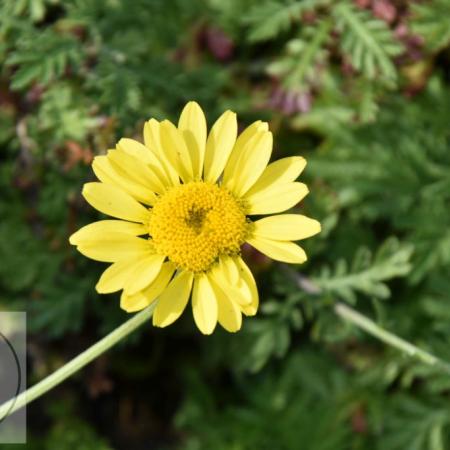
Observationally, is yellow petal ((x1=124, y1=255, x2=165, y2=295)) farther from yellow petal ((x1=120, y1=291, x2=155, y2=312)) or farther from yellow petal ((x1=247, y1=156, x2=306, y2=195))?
yellow petal ((x1=247, y1=156, x2=306, y2=195))

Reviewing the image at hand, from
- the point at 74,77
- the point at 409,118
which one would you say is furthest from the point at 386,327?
the point at 74,77

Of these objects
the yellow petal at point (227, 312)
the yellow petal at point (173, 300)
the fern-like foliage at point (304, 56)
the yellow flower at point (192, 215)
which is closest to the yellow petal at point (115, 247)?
the yellow flower at point (192, 215)

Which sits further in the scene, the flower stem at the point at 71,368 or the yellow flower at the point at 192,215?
the yellow flower at the point at 192,215

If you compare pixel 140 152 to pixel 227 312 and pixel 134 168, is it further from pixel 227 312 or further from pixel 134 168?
pixel 227 312

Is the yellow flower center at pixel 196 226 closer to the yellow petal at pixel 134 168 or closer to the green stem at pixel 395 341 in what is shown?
the yellow petal at pixel 134 168

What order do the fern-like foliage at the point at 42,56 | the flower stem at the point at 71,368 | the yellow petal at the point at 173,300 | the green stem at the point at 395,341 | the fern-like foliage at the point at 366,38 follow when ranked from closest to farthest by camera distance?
the flower stem at the point at 71,368
the yellow petal at the point at 173,300
the green stem at the point at 395,341
the fern-like foliage at the point at 42,56
the fern-like foliage at the point at 366,38

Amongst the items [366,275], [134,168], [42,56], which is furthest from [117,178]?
[366,275]
